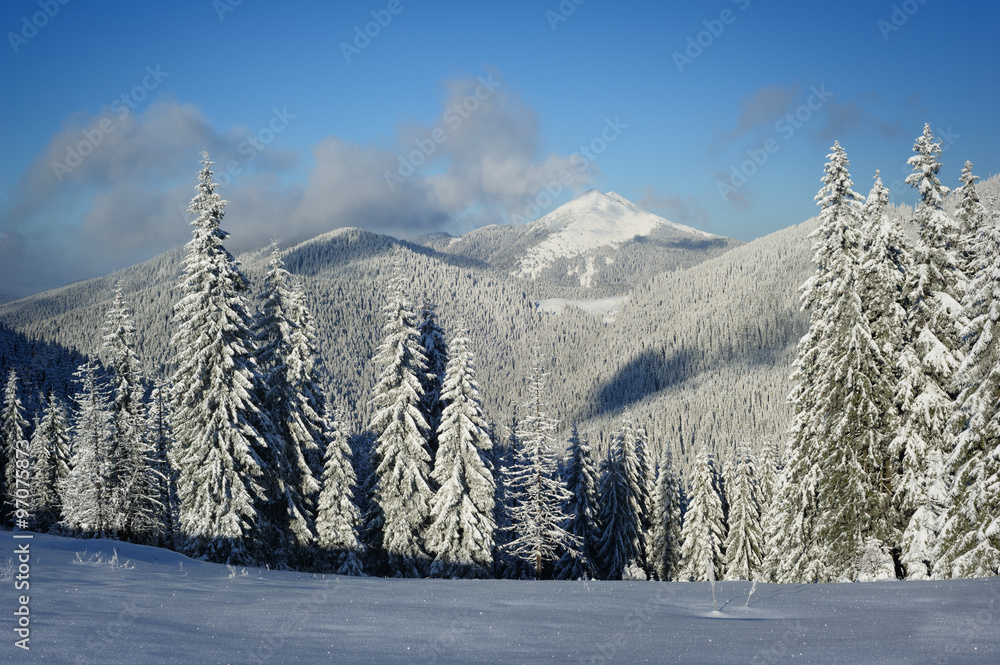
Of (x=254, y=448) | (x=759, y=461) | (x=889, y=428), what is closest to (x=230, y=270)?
(x=254, y=448)

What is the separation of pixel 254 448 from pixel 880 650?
2346cm

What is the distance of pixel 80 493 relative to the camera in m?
34.2

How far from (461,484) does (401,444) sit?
3397 millimetres

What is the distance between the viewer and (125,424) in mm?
30797

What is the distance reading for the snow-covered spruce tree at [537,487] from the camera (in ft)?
106

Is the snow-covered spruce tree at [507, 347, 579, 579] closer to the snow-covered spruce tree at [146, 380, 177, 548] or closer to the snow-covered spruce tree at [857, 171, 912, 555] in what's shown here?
the snow-covered spruce tree at [857, 171, 912, 555]

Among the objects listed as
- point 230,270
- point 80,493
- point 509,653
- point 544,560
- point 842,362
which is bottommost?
point 544,560

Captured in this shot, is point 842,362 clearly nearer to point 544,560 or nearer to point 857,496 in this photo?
point 857,496

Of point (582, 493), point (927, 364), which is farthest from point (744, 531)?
point (927, 364)

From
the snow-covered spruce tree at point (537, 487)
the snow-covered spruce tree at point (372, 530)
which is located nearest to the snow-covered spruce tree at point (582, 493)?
the snow-covered spruce tree at point (537, 487)

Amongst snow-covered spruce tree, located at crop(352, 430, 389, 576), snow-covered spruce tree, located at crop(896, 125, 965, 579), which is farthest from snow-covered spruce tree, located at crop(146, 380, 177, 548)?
snow-covered spruce tree, located at crop(896, 125, 965, 579)

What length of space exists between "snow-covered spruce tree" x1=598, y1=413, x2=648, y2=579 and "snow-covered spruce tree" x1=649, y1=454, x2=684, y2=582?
13.5ft

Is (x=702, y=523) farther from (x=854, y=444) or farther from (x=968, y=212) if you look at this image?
(x=968, y=212)

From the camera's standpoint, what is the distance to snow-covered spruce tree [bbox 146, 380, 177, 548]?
114ft
